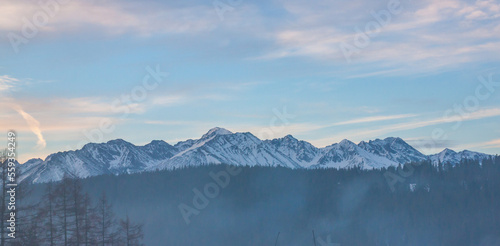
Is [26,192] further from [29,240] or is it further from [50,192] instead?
[50,192]

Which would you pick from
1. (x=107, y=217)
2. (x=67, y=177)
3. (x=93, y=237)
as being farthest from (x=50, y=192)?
(x=107, y=217)

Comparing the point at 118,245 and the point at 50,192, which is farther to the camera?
the point at 118,245

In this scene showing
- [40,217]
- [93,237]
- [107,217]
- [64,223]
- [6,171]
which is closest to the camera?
[6,171]

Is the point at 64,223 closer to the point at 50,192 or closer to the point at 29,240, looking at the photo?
the point at 50,192

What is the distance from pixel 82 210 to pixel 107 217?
9324mm

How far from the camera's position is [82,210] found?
161 ft

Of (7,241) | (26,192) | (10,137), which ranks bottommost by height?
(7,241)

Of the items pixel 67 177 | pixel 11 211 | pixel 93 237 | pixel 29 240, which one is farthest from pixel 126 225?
pixel 11 211

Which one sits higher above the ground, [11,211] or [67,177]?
[67,177]

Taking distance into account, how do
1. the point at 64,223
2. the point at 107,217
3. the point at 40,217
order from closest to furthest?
the point at 40,217
the point at 64,223
the point at 107,217

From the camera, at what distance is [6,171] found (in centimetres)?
3684

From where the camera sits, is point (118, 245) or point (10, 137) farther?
point (118, 245)

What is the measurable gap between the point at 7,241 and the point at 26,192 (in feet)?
10.3

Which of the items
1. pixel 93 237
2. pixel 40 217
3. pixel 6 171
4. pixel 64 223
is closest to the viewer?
pixel 6 171
